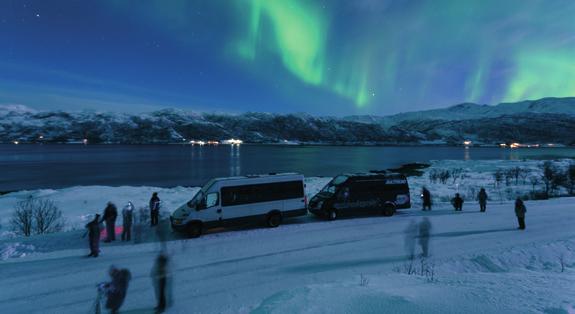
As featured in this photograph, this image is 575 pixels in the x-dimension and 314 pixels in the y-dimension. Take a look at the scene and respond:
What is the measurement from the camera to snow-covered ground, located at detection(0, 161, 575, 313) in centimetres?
703

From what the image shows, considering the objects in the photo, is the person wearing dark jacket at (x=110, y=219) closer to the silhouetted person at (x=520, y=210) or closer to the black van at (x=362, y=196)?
the black van at (x=362, y=196)

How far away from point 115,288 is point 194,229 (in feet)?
24.8

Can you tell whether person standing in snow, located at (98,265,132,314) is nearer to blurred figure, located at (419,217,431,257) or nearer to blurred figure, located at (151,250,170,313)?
blurred figure, located at (151,250,170,313)

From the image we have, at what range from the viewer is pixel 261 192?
53.9 ft

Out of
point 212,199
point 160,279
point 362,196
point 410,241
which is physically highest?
point 212,199

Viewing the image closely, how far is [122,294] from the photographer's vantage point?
23.6ft

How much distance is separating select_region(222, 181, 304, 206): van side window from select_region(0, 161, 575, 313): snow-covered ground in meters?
1.56

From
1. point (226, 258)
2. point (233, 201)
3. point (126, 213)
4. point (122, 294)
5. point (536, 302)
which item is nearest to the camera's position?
point (536, 302)

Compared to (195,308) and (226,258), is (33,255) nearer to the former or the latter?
(226,258)

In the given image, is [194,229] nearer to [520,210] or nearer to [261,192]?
[261,192]

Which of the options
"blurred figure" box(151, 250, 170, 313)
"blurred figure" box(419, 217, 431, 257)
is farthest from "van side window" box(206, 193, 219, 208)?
"blurred figure" box(419, 217, 431, 257)

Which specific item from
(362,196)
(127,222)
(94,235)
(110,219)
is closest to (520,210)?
(362,196)

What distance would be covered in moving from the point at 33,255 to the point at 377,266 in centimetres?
1334

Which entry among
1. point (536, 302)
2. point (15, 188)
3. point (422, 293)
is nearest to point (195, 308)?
point (422, 293)
